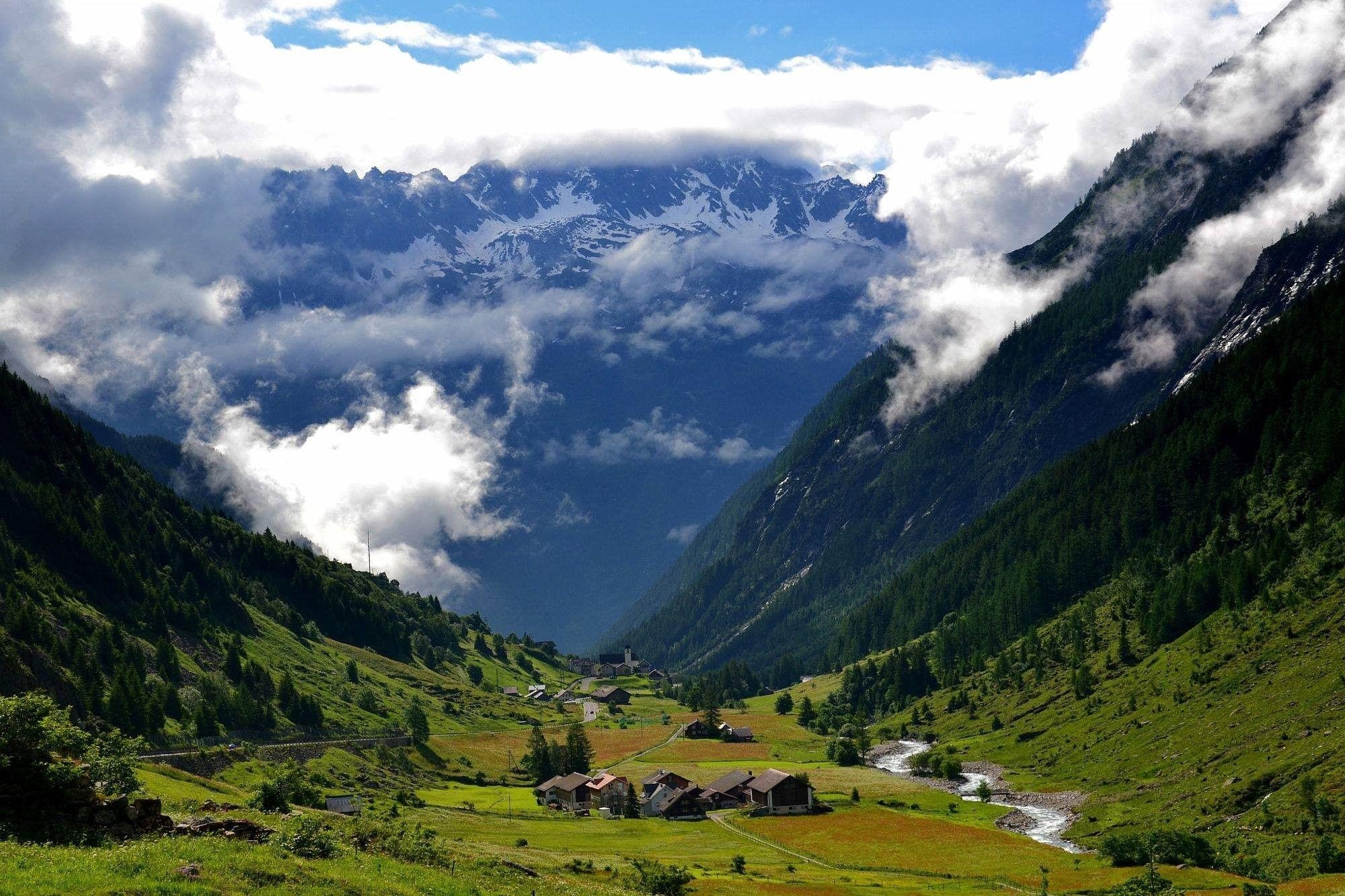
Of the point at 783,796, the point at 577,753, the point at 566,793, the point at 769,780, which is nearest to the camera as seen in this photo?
the point at 783,796

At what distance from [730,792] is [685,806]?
8.96 metres

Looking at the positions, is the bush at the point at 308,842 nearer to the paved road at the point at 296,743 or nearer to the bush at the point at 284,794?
the bush at the point at 284,794

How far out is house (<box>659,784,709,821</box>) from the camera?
154m

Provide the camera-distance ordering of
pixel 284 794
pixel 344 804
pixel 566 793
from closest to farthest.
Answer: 1. pixel 284 794
2. pixel 344 804
3. pixel 566 793

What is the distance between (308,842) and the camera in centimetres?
5116

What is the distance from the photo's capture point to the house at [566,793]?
15675 cm

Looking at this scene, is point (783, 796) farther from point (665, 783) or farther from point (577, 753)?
point (577, 753)

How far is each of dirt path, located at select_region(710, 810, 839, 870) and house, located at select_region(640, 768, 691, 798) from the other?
6.36m

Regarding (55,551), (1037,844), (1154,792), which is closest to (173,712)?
(55,551)

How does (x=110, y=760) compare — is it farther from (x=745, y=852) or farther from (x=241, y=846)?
(x=745, y=852)

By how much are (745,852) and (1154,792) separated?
4380cm

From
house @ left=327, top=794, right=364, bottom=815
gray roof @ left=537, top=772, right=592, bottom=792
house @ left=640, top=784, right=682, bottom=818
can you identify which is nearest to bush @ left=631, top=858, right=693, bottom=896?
house @ left=327, top=794, right=364, bottom=815

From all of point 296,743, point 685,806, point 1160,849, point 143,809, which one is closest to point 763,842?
point 685,806

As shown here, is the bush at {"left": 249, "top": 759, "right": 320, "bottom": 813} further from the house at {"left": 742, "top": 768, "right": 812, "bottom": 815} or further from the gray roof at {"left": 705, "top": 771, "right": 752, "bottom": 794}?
the gray roof at {"left": 705, "top": 771, "right": 752, "bottom": 794}
